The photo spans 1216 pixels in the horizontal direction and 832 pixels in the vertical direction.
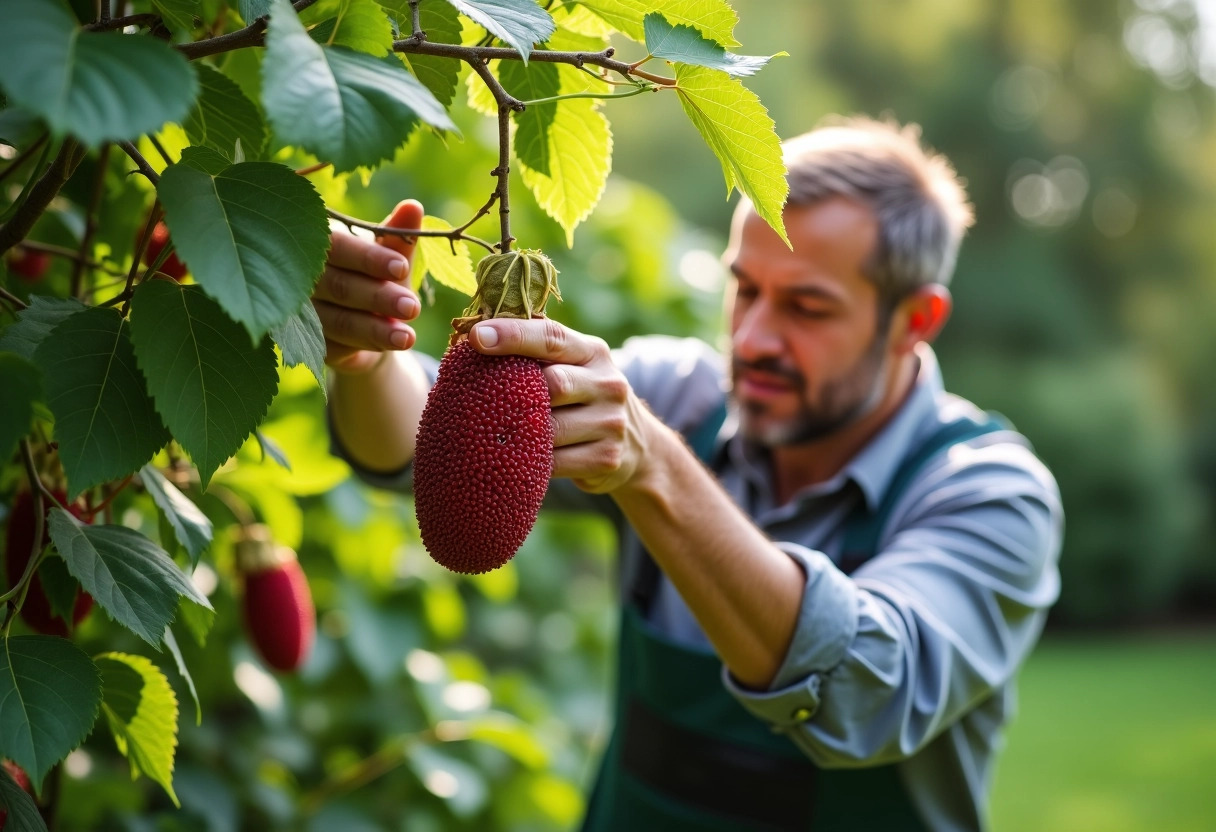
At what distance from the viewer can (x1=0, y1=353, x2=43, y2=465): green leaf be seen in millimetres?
509

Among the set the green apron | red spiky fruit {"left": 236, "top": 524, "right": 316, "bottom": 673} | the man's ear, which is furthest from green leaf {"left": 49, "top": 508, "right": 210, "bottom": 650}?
the man's ear

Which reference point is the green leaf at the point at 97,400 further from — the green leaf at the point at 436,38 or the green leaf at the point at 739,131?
the green leaf at the point at 739,131

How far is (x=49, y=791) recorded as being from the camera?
859 mm

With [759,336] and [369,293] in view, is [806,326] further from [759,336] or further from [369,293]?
[369,293]

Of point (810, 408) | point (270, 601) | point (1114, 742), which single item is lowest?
point (1114, 742)

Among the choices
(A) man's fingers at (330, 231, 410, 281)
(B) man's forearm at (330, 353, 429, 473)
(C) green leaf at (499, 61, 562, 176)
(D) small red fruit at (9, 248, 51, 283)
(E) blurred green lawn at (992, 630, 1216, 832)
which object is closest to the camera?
(C) green leaf at (499, 61, 562, 176)

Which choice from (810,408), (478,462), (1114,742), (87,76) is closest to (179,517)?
(478,462)

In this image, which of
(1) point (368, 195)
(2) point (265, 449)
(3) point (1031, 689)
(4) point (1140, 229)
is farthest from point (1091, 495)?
(2) point (265, 449)

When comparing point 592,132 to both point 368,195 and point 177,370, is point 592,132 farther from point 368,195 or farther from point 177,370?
point 368,195

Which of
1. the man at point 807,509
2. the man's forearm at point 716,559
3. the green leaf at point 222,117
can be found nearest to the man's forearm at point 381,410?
the man at point 807,509

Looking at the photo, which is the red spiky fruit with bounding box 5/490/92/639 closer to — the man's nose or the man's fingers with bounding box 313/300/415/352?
the man's fingers with bounding box 313/300/415/352

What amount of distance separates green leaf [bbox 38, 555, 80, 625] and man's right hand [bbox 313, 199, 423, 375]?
28 centimetres

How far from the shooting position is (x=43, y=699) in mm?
607

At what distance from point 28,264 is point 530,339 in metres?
0.60
